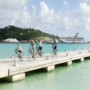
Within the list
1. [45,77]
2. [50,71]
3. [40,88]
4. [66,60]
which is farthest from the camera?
[66,60]

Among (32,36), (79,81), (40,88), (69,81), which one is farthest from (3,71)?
(32,36)

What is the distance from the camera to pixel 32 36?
651ft

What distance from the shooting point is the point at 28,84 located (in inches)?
414

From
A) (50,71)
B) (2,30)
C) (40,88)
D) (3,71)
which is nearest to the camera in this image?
(3,71)

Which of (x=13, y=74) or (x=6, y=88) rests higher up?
(x=13, y=74)

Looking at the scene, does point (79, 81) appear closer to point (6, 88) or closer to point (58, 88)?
point (58, 88)

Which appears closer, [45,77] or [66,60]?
[45,77]

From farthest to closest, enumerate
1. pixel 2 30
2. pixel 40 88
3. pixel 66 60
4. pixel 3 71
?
pixel 2 30, pixel 66 60, pixel 40 88, pixel 3 71

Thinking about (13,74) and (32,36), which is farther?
(32,36)

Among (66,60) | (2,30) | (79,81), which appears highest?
(2,30)

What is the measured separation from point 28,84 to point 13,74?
1.36m

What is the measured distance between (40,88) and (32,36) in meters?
190

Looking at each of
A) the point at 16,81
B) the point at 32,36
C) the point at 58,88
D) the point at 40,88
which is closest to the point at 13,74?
the point at 16,81

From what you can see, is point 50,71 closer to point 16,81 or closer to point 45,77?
point 45,77
